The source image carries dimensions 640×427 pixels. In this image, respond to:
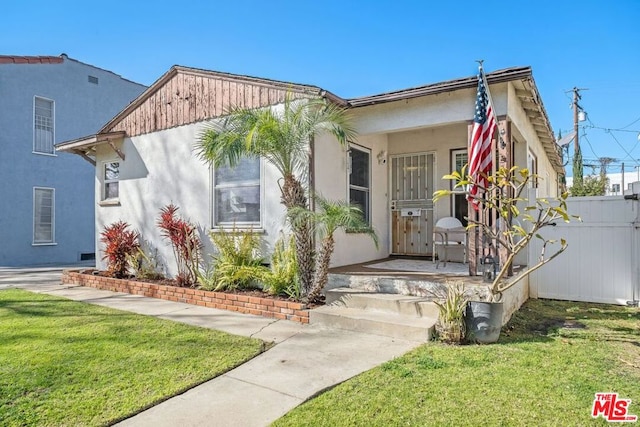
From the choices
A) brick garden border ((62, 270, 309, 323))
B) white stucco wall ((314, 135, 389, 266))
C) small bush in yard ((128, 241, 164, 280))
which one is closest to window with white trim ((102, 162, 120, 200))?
small bush in yard ((128, 241, 164, 280))

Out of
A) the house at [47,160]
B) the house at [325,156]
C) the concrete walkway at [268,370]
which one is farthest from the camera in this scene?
the house at [47,160]

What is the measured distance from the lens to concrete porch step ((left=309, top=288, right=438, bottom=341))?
15.9 ft

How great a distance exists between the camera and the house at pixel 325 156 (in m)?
6.57

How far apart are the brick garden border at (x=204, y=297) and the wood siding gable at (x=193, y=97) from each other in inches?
135


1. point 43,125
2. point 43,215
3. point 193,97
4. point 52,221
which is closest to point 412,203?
point 193,97

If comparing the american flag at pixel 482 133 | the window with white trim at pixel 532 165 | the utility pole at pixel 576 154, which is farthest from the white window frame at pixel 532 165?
the utility pole at pixel 576 154

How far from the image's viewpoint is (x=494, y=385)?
340cm

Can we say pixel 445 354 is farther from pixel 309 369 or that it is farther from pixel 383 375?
pixel 309 369

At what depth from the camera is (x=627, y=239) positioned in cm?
671

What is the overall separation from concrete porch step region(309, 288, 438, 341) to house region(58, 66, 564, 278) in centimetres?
152

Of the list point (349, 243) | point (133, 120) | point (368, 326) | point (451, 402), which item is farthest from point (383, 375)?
point (133, 120)

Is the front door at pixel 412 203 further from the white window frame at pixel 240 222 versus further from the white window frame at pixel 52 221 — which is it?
the white window frame at pixel 52 221

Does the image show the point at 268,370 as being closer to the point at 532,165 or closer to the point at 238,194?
the point at 238,194

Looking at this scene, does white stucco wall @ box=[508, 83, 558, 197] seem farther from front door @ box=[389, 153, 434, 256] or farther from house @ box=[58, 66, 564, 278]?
front door @ box=[389, 153, 434, 256]
